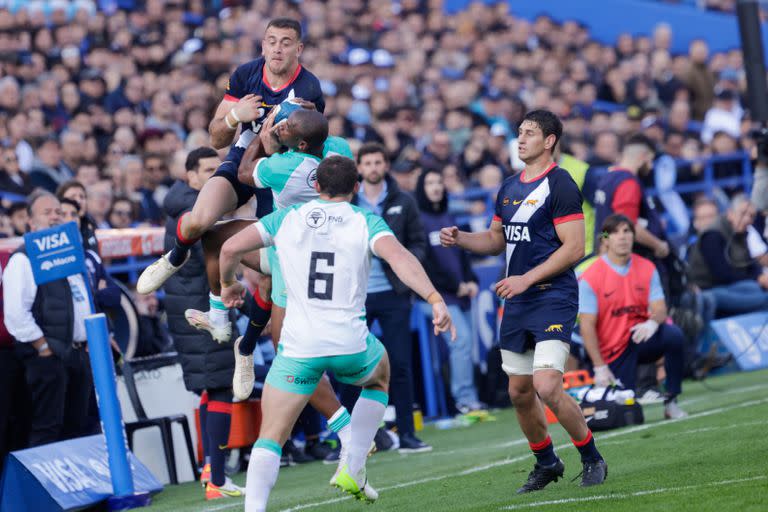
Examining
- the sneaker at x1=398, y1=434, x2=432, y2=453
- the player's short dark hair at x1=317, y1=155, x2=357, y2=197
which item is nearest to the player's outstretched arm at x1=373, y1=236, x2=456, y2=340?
the player's short dark hair at x1=317, y1=155, x2=357, y2=197

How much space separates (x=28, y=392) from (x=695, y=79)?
16.5 meters

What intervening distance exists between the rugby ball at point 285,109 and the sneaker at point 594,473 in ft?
9.28

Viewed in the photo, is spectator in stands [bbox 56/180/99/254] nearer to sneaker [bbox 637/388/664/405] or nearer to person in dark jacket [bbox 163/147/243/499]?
person in dark jacket [bbox 163/147/243/499]

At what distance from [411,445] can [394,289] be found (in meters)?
Answer: 1.38

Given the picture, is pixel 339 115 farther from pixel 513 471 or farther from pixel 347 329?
pixel 347 329

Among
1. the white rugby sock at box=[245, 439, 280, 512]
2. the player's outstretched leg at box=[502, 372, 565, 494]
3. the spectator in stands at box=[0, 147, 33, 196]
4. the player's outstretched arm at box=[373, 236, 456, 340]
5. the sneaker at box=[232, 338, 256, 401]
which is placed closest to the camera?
the player's outstretched arm at box=[373, 236, 456, 340]

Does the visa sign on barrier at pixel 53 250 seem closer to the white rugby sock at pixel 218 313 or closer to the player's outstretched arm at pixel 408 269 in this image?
the white rugby sock at pixel 218 313

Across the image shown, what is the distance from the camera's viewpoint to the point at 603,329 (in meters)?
11.5

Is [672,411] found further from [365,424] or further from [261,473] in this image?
[261,473]

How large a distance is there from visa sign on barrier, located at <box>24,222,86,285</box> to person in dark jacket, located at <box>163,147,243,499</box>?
2.74ft

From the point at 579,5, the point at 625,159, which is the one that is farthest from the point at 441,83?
the point at 625,159

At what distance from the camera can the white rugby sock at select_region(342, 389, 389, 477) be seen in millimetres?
7543

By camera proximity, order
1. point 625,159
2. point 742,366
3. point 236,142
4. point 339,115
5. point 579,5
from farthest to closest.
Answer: point 579,5, point 339,115, point 742,366, point 625,159, point 236,142

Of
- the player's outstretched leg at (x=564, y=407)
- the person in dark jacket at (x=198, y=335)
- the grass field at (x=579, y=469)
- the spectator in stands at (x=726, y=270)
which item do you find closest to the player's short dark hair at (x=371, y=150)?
the person in dark jacket at (x=198, y=335)
